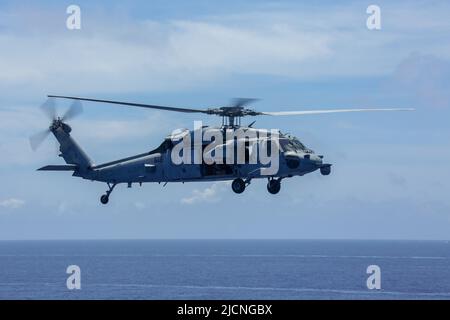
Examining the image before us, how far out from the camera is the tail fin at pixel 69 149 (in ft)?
183

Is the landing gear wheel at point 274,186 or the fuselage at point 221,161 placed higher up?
the fuselage at point 221,161

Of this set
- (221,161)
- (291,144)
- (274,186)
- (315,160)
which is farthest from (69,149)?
(315,160)

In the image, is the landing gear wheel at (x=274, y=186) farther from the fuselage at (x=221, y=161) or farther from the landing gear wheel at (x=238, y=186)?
the landing gear wheel at (x=238, y=186)

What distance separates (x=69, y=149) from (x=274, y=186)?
55.9 feet

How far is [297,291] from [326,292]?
6.41 meters

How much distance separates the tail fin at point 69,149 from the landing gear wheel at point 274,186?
13897 millimetres

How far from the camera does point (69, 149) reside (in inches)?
2256

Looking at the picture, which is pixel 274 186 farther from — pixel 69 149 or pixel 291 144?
pixel 69 149

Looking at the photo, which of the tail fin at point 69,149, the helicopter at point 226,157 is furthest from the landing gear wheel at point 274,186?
the tail fin at point 69,149

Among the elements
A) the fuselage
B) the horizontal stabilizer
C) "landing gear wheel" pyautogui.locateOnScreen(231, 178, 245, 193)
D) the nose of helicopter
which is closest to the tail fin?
the horizontal stabilizer

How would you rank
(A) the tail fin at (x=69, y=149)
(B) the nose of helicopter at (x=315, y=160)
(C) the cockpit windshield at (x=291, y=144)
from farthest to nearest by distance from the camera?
(A) the tail fin at (x=69, y=149), (C) the cockpit windshield at (x=291, y=144), (B) the nose of helicopter at (x=315, y=160)

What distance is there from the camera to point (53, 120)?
58000 millimetres
